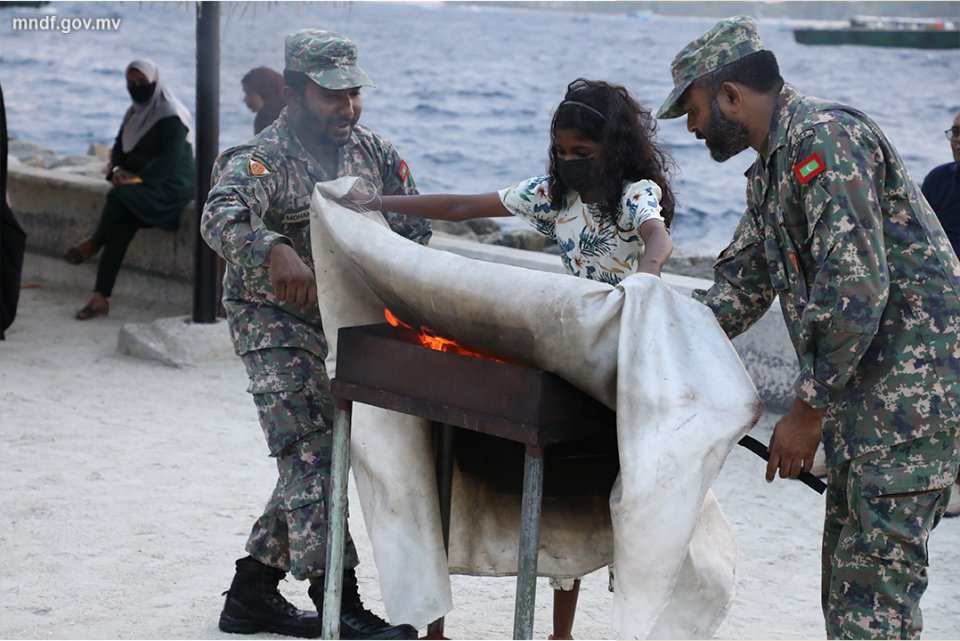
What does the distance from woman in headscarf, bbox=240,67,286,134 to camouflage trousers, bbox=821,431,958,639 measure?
Result: 4.69 metres

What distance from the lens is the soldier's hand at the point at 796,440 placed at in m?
2.92

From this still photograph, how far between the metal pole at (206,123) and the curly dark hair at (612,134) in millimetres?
4442

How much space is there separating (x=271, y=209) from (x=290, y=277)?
0.41 metres

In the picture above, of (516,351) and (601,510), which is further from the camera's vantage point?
(601,510)

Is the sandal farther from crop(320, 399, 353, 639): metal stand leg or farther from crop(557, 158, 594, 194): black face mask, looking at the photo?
crop(557, 158, 594, 194): black face mask

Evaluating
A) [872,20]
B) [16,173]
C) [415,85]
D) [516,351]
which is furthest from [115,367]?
[872,20]

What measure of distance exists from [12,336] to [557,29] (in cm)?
9002

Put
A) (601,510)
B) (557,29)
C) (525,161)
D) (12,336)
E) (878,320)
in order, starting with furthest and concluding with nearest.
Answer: (557,29) < (525,161) < (12,336) < (601,510) < (878,320)

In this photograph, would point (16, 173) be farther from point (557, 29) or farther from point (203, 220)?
point (557, 29)

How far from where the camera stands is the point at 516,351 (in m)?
2.94

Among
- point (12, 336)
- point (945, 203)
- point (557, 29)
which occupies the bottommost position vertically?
point (557, 29)

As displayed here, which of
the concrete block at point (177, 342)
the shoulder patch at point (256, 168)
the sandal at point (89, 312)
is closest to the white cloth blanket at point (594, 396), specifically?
the shoulder patch at point (256, 168)

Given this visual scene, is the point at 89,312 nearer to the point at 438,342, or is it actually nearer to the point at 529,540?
the point at 438,342

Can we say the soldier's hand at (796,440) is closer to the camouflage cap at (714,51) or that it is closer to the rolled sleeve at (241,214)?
the camouflage cap at (714,51)
